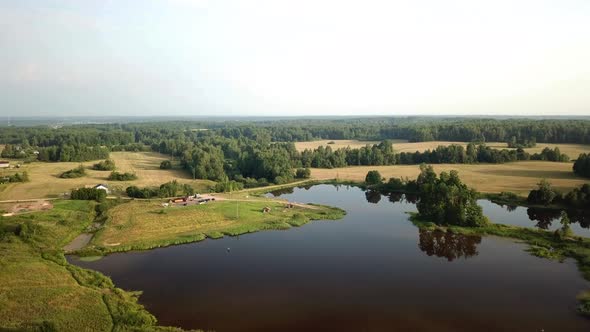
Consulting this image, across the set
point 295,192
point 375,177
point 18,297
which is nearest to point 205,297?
point 18,297

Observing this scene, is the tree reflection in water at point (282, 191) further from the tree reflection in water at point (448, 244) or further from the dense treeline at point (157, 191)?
the tree reflection in water at point (448, 244)

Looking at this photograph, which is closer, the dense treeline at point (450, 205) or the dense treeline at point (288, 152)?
the dense treeline at point (450, 205)

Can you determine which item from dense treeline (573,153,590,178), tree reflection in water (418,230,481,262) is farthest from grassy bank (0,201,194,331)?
dense treeline (573,153,590,178)

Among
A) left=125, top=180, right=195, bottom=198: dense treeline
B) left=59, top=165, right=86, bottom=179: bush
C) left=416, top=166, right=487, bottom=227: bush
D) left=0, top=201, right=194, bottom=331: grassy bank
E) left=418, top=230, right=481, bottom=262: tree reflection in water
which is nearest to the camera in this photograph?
left=0, top=201, right=194, bottom=331: grassy bank

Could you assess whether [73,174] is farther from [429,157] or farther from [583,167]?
[583,167]

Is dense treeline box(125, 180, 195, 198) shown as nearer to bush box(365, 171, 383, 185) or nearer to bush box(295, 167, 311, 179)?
bush box(295, 167, 311, 179)

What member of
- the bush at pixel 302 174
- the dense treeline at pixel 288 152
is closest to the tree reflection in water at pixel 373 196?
the bush at pixel 302 174

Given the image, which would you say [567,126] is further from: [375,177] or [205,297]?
[205,297]
